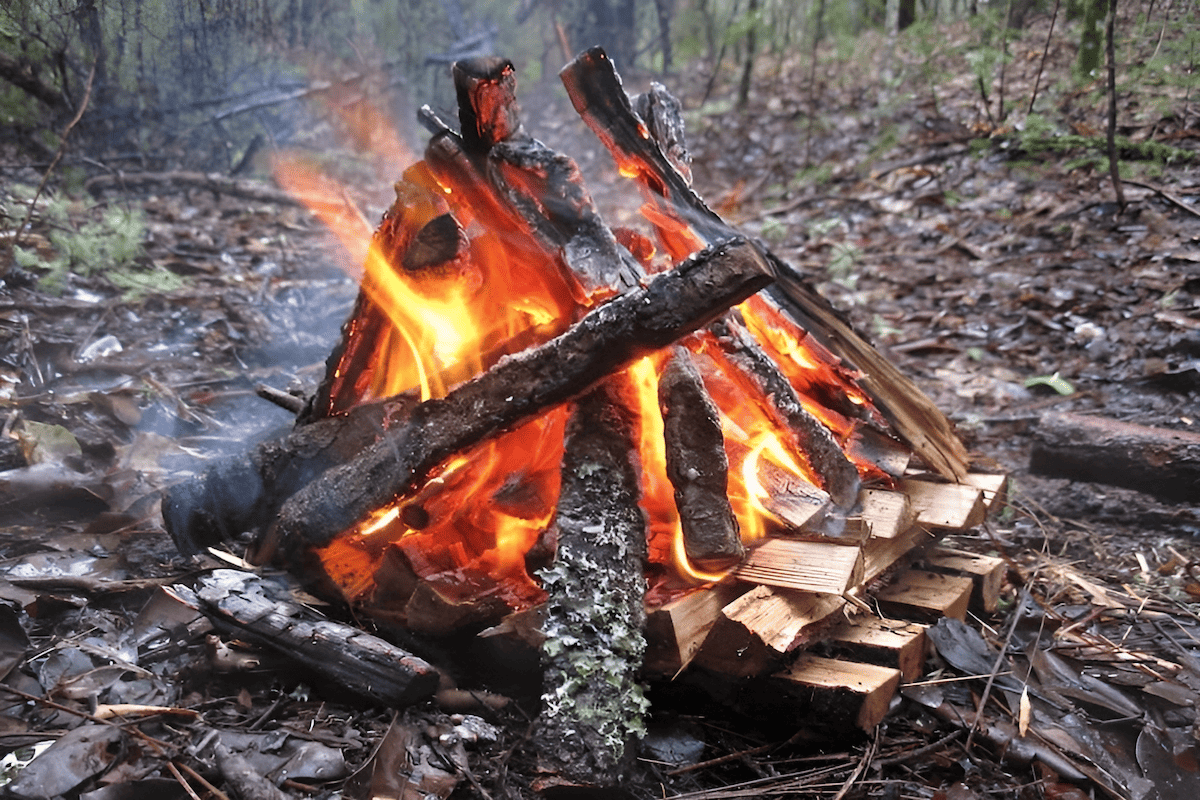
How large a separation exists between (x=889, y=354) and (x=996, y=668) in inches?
105

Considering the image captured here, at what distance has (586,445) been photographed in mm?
2178

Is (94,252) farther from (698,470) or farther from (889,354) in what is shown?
(889,354)

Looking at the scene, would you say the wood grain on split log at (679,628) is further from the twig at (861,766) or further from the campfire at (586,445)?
the twig at (861,766)

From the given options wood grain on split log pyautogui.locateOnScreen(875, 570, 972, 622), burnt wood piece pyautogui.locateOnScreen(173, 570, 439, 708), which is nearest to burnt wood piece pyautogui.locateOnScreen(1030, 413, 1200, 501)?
wood grain on split log pyautogui.locateOnScreen(875, 570, 972, 622)

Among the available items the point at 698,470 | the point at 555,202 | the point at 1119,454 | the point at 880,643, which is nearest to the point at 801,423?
the point at 698,470

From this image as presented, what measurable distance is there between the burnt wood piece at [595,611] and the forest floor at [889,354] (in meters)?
0.16

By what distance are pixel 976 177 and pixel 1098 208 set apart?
117cm

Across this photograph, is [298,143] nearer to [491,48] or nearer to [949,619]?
[491,48]

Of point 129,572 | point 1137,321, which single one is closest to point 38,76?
point 129,572

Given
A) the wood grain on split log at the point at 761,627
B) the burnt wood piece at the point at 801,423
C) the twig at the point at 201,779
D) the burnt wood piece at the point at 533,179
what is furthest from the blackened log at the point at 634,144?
the twig at the point at 201,779

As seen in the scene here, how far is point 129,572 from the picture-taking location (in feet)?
8.29

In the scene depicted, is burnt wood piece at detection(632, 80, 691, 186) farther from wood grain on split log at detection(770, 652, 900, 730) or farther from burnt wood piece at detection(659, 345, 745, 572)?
wood grain on split log at detection(770, 652, 900, 730)

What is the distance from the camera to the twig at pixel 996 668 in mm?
2010

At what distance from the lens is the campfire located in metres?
1.95
